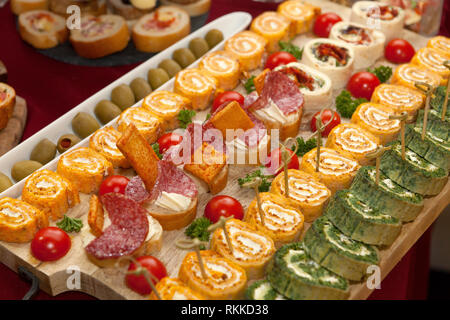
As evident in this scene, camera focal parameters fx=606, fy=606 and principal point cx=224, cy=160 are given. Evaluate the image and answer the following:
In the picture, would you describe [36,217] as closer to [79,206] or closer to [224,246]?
[79,206]

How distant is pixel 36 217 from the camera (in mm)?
3547

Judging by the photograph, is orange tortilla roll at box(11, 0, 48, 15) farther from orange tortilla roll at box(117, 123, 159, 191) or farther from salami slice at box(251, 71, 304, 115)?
orange tortilla roll at box(117, 123, 159, 191)

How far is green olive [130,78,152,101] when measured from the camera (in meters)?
4.68

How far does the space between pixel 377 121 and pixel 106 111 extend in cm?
A: 199

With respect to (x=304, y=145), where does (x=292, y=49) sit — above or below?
above

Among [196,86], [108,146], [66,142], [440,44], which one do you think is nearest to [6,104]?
[66,142]

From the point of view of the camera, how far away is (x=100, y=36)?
517 cm

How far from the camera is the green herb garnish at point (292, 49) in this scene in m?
5.16

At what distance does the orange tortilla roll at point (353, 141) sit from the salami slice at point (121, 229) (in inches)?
59.4

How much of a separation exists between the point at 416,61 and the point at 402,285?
6.83ft

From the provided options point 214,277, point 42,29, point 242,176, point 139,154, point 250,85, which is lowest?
point 242,176

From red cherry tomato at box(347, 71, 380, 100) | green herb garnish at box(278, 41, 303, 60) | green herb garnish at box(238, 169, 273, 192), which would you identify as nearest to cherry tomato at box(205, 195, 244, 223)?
green herb garnish at box(238, 169, 273, 192)

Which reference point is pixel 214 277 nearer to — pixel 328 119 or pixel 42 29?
pixel 328 119

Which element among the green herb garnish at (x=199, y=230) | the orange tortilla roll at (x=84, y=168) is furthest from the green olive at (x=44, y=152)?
the green herb garnish at (x=199, y=230)
